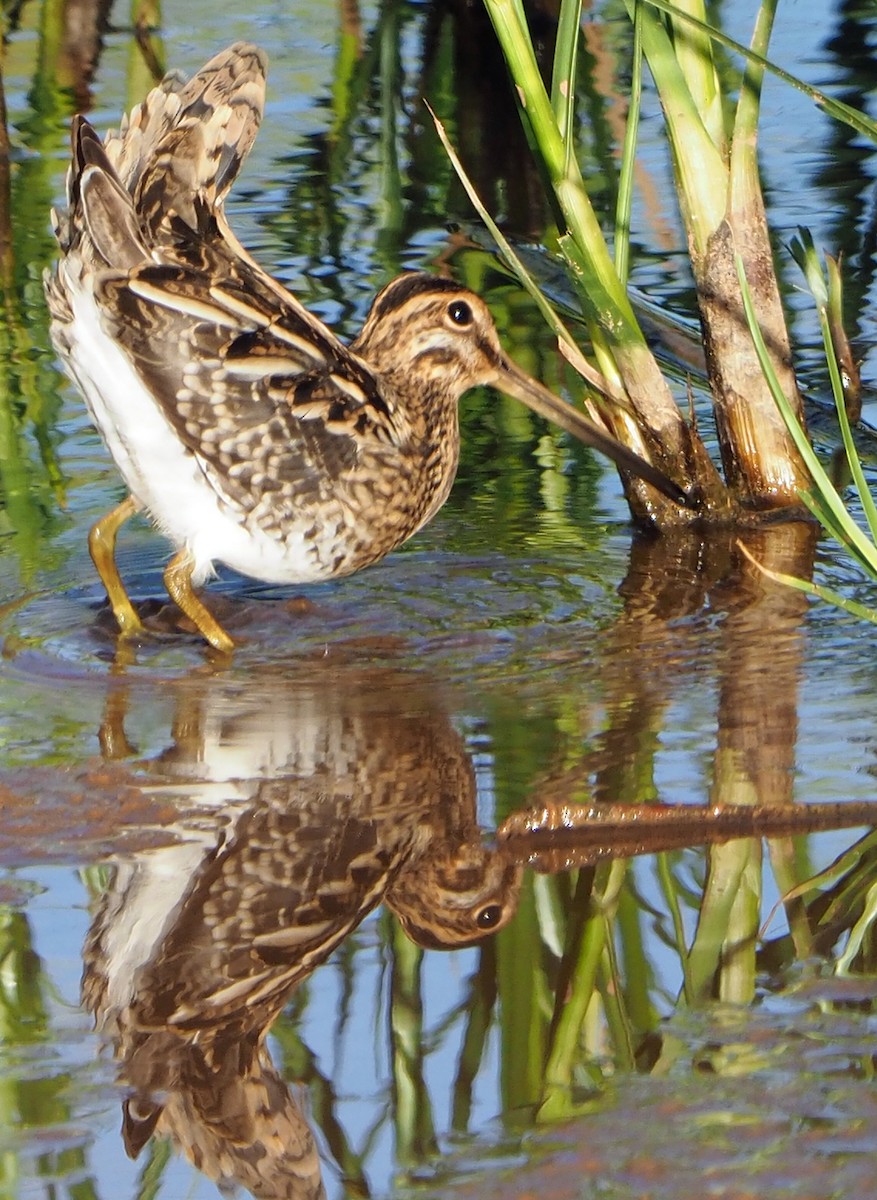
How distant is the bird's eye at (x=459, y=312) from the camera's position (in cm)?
574

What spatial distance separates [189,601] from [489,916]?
2.00 metres

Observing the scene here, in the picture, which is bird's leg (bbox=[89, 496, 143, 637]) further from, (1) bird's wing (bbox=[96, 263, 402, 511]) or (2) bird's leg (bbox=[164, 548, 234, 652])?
(1) bird's wing (bbox=[96, 263, 402, 511])

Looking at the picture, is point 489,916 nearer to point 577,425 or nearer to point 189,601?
point 189,601

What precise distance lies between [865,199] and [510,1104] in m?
5.98

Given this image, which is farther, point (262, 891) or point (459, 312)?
point (459, 312)

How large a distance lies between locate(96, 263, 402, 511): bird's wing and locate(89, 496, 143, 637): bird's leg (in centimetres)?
37

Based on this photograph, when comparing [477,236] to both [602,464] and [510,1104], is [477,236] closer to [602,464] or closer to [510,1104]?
[602,464]

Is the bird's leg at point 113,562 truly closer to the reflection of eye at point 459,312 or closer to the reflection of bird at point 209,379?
the reflection of bird at point 209,379

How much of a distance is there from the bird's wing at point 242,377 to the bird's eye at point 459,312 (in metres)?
0.46

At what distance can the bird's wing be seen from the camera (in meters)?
5.01

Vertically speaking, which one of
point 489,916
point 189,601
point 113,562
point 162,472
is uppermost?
point 162,472

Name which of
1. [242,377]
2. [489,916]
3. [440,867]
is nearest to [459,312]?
[242,377]

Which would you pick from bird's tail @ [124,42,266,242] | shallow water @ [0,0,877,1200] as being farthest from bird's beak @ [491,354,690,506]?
bird's tail @ [124,42,266,242]

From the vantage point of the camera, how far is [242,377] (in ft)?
16.8
